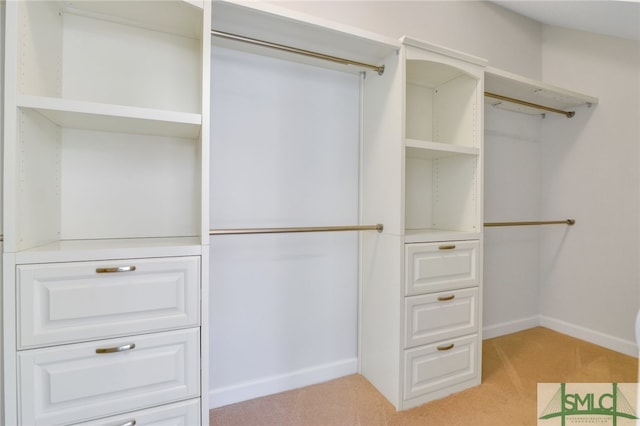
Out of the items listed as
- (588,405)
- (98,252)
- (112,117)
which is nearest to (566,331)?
(588,405)

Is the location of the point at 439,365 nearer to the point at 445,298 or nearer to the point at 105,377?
the point at 445,298

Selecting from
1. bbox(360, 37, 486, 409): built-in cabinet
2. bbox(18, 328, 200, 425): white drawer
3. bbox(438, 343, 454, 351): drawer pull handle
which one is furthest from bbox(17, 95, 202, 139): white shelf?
bbox(438, 343, 454, 351): drawer pull handle

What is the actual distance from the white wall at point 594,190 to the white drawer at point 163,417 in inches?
115

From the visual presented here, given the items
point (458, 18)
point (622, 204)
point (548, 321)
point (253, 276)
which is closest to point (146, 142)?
point (253, 276)

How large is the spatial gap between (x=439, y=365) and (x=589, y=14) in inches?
99.3

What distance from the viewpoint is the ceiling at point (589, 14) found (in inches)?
80.7

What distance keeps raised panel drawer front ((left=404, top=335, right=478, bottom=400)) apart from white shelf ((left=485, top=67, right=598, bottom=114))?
1.59m

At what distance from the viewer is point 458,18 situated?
237 centimetres

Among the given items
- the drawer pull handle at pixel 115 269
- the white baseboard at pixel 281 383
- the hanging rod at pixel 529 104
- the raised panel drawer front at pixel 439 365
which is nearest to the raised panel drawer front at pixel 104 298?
the drawer pull handle at pixel 115 269

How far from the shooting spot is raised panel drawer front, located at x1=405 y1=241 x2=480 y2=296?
1716 mm

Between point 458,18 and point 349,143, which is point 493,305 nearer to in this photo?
point 349,143

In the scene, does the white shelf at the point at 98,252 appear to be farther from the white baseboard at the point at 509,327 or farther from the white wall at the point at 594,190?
the white wall at the point at 594,190

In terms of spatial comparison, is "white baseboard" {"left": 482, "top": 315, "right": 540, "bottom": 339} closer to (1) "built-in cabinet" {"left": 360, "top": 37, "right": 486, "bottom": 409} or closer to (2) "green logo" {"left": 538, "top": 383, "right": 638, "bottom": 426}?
(2) "green logo" {"left": 538, "top": 383, "right": 638, "bottom": 426}

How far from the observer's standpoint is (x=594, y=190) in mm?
2553
